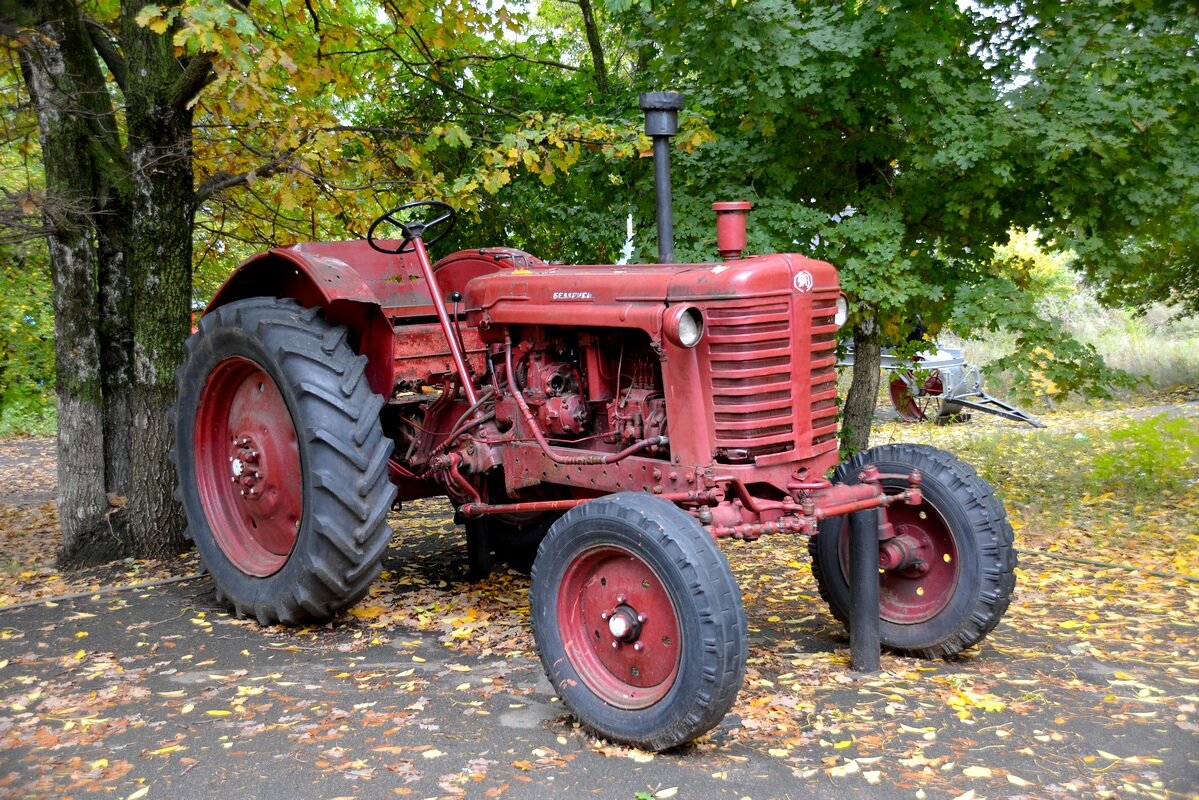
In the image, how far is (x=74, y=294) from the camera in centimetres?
629

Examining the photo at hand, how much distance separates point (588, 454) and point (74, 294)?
142 inches

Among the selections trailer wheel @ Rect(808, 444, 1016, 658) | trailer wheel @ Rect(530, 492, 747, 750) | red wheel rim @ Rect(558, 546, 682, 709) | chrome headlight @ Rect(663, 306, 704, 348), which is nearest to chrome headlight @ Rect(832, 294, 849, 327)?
trailer wheel @ Rect(808, 444, 1016, 658)

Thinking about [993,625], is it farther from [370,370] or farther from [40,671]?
[40,671]

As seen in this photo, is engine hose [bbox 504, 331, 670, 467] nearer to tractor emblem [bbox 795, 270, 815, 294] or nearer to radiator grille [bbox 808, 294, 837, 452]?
radiator grille [bbox 808, 294, 837, 452]

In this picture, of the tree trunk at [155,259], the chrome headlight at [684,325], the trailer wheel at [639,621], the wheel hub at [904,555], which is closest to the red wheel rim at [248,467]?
the tree trunk at [155,259]

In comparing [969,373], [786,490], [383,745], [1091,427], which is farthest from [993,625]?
[969,373]

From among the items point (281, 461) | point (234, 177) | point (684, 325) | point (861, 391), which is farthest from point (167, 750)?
point (861, 391)

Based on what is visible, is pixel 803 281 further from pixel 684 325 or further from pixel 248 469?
pixel 248 469

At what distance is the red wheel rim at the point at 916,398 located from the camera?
13359 mm

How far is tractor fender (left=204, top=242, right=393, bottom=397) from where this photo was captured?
5070 millimetres

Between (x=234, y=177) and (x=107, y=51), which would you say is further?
(x=107, y=51)

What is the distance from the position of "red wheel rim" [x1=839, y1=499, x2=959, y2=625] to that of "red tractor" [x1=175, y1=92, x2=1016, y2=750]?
0.01 meters

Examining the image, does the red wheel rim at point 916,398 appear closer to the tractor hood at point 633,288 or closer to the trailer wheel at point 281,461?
the tractor hood at point 633,288

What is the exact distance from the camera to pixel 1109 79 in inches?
239
